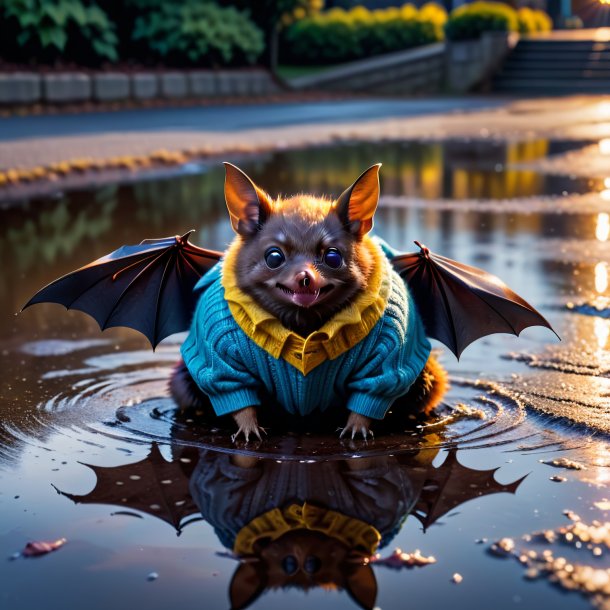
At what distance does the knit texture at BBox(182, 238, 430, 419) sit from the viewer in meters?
4.45

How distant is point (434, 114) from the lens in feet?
72.7

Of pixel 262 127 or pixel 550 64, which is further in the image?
pixel 550 64

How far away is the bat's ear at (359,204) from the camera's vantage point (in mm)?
4383

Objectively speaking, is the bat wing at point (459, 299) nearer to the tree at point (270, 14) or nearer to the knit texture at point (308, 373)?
the knit texture at point (308, 373)

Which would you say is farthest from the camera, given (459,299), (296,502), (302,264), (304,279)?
(459,299)

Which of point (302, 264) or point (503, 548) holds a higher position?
point (302, 264)

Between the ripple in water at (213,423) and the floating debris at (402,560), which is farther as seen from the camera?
the ripple in water at (213,423)

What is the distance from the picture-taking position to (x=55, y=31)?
2095 cm

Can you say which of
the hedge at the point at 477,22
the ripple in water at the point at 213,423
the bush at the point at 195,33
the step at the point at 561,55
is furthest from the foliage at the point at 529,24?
the ripple in water at the point at 213,423

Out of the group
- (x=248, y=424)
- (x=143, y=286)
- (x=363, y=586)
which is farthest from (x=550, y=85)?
(x=363, y=586)

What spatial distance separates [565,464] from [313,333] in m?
1.06

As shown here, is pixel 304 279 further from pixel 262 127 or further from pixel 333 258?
pixel 262 127

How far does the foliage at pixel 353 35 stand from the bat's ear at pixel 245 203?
82.1 feet

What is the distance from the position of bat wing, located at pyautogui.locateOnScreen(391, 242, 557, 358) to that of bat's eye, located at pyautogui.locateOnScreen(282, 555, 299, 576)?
179 centimetres
